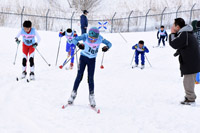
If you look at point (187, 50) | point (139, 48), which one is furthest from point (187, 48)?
point (139, 48)

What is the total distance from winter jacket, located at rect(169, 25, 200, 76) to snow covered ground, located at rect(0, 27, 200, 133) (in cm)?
94

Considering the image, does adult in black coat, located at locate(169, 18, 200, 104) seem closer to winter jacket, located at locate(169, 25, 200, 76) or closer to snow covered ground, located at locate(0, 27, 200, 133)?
winter jacket, located at locate(169, 25, 200, 76)

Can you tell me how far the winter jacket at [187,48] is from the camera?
4.91 m

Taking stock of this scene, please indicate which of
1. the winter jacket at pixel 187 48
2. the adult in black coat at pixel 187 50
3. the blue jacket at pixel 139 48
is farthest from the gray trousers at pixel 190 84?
the blue jacket at pixel 139 48

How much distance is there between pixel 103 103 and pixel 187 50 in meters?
2.36

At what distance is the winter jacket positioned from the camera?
491cm

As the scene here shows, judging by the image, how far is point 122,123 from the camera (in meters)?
4.25

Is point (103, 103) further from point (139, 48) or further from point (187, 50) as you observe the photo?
point (139, 48)

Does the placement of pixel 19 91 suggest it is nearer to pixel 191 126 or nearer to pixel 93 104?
pixel 93 104

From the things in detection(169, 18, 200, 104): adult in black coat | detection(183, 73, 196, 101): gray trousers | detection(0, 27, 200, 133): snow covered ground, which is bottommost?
detection(0, 27, 200, 133): snow covered ground

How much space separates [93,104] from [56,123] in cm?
114

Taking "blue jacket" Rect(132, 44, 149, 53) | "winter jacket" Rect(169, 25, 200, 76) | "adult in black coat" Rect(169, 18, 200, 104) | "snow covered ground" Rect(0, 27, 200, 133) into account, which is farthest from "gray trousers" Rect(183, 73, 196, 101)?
"blue jacket" Rect(132, 44, 149, 53)

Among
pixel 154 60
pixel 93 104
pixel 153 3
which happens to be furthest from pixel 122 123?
pixel 153 3

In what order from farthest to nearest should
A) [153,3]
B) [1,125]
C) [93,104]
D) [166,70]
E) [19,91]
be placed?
[153,3], [166,70], [19,91], [93,104], [1,125]
